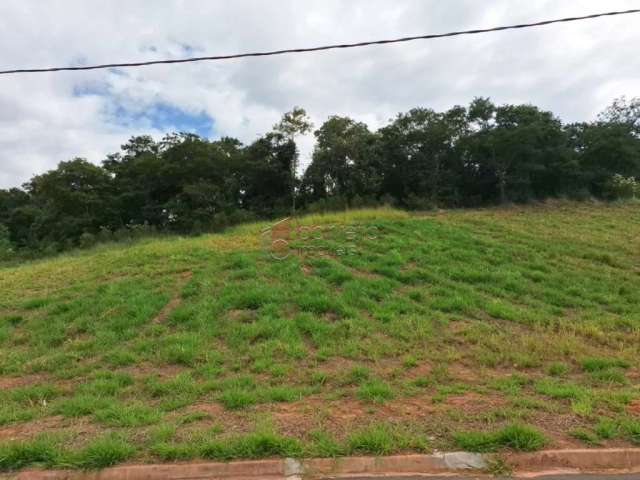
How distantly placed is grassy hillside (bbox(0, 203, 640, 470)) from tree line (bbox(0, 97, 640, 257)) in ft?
35.0

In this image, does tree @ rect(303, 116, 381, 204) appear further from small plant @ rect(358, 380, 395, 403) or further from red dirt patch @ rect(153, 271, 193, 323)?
small plant @ rect(358, 380, 395, 403)

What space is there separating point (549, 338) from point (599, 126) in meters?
23.6

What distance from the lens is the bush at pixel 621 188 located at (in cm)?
2144

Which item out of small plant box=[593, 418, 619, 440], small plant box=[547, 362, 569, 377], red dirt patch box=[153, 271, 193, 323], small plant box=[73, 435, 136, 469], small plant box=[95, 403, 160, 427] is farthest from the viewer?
red dirt patch box=[153, 271, 193, 323]

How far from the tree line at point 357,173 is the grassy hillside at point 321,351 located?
1067 cm

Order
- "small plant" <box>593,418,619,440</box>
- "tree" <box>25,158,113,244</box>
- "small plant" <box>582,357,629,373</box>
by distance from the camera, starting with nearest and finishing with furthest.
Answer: "small plant" <box>593,418,619,440</box> → "small plant" <box>582,357,629,373</box> → "tree" <box>25,158,113,244</box>

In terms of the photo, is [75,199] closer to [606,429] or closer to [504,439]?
[504,439]

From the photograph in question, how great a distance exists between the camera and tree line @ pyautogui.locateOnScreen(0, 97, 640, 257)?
2177cm

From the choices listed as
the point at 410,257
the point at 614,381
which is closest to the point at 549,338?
the point at 614,381

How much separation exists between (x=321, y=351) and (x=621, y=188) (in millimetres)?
21887

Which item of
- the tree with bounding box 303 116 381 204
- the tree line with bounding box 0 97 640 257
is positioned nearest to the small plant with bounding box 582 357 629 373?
the tree line with bounding box 0 97 640 257

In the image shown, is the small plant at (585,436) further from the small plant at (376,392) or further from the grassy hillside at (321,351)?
the small plant at (376,392)

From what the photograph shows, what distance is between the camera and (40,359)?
19.7 feet

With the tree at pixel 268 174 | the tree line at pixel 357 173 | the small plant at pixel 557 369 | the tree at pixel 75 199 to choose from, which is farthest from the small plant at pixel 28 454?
the tree at pixel 75 199
